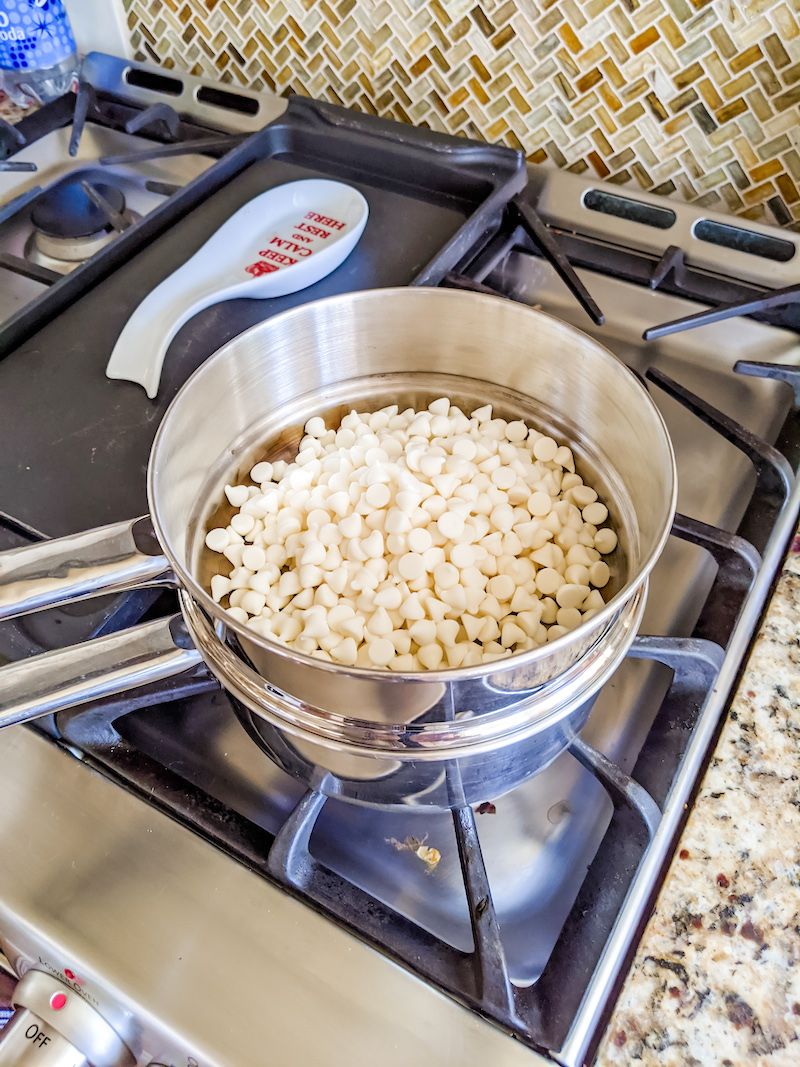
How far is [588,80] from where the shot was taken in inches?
29.7

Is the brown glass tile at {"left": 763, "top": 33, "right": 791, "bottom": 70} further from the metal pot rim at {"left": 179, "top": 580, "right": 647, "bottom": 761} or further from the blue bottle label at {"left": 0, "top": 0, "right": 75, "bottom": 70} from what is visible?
the blue bottle label at {"left": 0, "top": 0, "right": 75, "bottom": 70}

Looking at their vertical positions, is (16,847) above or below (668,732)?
above

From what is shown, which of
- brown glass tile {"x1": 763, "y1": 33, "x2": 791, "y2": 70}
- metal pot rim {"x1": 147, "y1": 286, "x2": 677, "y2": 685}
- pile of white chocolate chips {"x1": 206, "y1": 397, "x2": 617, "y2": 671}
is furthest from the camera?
brown glass tile {"x1": 763, "y1": 33, "x2": 791, "y2": 70}

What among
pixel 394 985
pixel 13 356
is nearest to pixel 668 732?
pixel 394 985

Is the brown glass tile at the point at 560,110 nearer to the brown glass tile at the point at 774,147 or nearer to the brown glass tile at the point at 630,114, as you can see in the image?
the brown glass tile at the point at 630,114

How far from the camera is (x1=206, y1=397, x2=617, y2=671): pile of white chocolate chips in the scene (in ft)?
1.49

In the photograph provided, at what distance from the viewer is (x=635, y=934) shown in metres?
0.41

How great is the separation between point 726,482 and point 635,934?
353 millimetres

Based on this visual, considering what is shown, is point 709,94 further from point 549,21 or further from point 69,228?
point 69,228

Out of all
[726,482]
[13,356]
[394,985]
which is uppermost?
[13,356]

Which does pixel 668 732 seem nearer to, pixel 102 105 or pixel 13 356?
pixel 13 356

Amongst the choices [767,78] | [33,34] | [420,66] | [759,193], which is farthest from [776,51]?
[33,34]

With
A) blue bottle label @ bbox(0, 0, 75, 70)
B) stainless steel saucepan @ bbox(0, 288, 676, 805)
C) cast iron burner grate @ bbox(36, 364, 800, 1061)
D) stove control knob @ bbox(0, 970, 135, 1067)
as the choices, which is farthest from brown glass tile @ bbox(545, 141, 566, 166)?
stove control knob @ bbox(0, 970, 135, 1067)

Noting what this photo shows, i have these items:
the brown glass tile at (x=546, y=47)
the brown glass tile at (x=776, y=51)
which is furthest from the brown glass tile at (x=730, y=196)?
the brown glass tile at (x=546, y=47)
